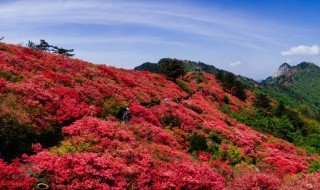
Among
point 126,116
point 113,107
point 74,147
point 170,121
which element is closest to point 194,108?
point 170,121

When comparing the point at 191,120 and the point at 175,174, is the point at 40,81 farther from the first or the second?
the point at 191,120

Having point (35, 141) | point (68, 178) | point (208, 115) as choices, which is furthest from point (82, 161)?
point (208, 115)

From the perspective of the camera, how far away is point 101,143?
52.4 feet

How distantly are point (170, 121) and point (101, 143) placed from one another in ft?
38.7

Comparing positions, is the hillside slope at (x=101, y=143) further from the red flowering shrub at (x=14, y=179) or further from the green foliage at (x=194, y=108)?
the green foliage at (x=194, y=108)

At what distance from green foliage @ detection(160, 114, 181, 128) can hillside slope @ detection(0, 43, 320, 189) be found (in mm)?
110

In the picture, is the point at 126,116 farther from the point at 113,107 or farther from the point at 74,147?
the point at 74,147

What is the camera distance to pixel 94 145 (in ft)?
51.3

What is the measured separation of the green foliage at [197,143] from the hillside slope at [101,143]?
0.29 ft

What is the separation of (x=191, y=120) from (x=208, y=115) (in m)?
7.51

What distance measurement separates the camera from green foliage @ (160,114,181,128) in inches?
1043

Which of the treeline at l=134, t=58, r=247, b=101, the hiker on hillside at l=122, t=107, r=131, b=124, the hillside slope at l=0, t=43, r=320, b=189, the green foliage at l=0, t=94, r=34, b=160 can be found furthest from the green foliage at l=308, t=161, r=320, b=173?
the treeline at l=134, t=58, r=247, b=101

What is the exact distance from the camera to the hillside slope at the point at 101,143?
13.1 m

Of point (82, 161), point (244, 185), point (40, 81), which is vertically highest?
point (40, 81)
